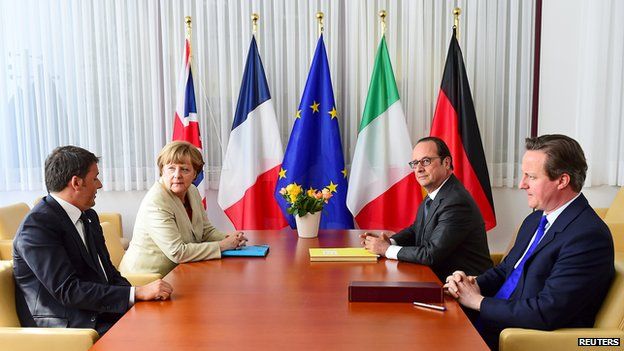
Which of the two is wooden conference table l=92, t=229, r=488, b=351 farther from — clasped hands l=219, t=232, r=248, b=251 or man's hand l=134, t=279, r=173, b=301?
clasped hands l=219, t=232, r=248, b=251

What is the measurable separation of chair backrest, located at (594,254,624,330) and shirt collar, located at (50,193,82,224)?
191 cm

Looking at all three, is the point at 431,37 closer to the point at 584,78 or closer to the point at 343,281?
the point at 584,78

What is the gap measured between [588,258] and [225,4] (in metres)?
3.47

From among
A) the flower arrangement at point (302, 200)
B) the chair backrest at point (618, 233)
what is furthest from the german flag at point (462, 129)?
the flower arrangement at point (302, 200)

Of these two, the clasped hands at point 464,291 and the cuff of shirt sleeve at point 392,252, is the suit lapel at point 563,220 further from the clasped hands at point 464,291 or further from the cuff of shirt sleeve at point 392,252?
the cuff of shirt sleeve at point 392,252

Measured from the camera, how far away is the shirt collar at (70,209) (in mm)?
2113

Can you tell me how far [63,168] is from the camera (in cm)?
210

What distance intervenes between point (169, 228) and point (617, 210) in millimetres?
3317

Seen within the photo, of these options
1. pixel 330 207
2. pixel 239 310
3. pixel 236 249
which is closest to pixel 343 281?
pixel 239 310

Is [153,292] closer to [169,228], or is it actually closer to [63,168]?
[63,168]

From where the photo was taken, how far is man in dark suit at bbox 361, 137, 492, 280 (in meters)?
2.61

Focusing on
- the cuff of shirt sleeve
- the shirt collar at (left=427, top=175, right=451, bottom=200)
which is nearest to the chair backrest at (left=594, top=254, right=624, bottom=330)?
the cuff of shirt sleeve

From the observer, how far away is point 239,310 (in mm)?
1865

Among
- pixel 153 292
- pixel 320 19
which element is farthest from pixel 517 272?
pixel 320 19
